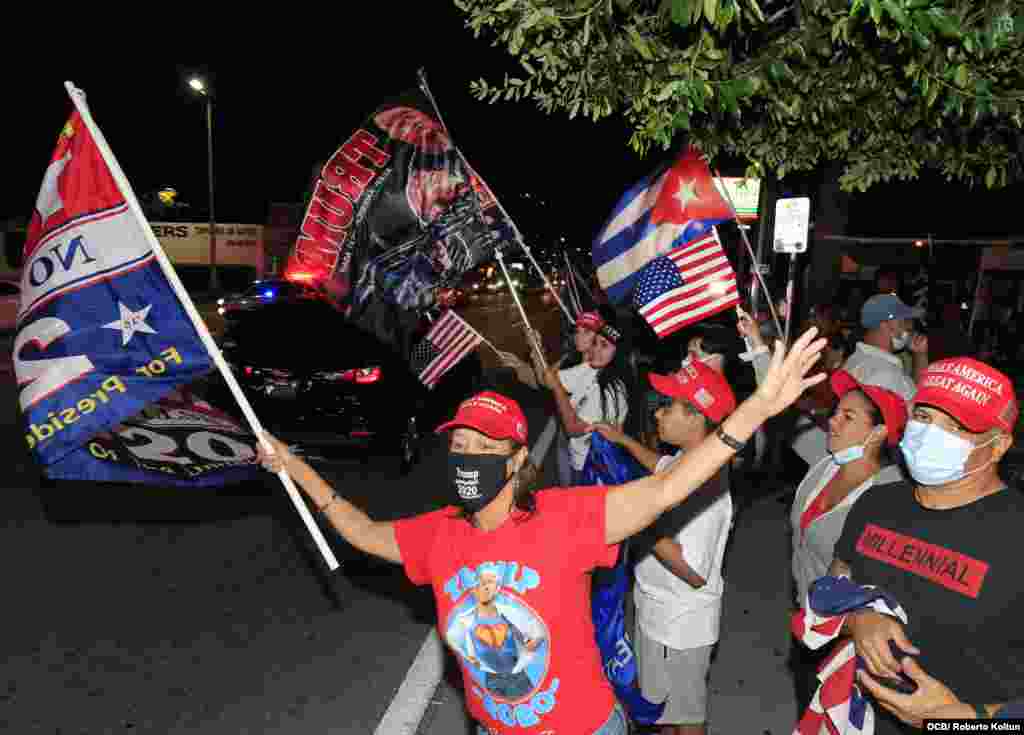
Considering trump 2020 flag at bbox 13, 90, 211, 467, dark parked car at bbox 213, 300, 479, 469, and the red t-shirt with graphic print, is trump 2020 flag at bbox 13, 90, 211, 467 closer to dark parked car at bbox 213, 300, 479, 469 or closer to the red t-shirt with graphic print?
the red t-shirt with graphic print

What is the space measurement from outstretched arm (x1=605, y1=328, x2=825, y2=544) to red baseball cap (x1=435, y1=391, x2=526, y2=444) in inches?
16.1

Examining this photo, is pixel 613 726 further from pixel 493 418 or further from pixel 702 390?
pixel 702 390

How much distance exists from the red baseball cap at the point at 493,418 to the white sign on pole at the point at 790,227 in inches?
360

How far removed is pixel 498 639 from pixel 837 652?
113cm

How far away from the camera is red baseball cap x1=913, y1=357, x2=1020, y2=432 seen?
2.63 meters

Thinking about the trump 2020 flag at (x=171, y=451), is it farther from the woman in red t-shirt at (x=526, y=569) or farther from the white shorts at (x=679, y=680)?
the white shorts at (x=679, y=680)

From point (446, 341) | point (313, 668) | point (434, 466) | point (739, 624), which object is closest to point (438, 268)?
point (446, 341)

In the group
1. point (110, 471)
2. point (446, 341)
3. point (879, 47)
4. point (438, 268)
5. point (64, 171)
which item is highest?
point (879, 47)

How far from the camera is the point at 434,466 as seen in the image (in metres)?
10.1

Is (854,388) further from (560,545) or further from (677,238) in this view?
(677,238)

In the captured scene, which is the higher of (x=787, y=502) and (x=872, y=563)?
(x=872, y=563)

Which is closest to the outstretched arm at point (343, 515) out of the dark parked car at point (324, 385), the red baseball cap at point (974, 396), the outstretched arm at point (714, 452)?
the outstretched arm at point (714, 452)

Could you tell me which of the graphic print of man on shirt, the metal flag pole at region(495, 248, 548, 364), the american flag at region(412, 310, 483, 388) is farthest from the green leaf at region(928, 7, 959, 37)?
the american flag at region(412, 310, 483, 388)

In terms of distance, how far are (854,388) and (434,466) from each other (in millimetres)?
6780
